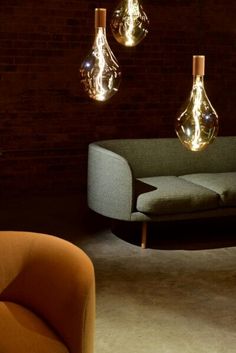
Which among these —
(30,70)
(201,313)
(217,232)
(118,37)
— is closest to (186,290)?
(201,313)

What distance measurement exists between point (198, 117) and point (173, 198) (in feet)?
8.12

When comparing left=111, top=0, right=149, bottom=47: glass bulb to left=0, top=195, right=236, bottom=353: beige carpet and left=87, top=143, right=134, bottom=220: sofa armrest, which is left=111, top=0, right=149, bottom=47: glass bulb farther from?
left=87, top=143, right=134, bottom=220: sofa armrest

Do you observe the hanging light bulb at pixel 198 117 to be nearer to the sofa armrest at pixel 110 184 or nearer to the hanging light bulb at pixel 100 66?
Result: the hanging light bulb at pixel 100 66

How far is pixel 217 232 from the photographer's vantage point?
5.78 m

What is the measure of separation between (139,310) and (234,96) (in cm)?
388

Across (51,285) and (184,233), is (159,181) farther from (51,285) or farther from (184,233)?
(51,285)

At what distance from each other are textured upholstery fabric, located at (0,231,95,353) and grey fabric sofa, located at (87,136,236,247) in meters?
2.23

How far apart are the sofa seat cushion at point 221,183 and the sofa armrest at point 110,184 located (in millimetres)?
715

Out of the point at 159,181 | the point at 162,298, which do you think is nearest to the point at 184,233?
the point at 159,181

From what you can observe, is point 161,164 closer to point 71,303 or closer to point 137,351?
point 137,351

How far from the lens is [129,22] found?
331 centimetres

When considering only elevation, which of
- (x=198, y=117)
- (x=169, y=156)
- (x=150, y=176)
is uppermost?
(x=198, y=117)

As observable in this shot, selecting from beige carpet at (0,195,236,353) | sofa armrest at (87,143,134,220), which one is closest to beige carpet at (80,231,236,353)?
beige carpet at (0,195,236,353)

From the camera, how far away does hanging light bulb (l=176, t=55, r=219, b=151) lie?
2.75 meters
